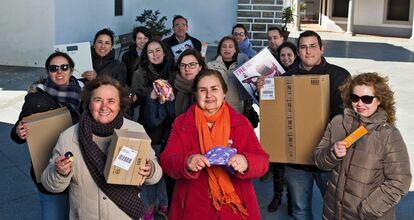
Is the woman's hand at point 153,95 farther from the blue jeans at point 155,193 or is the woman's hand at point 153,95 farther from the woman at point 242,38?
the woman at point 242,38

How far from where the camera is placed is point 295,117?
3.65 metres

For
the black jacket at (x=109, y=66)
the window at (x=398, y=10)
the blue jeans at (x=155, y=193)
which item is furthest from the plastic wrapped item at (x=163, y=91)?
the window at (x=398, y=10)

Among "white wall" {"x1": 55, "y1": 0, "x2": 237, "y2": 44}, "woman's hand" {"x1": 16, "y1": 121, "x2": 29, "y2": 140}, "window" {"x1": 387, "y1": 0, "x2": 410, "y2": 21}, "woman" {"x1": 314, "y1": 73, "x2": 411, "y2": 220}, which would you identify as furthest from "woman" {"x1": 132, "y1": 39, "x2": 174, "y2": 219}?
"window" {"x1": 387, "y1": 0, "x2": 410, "y2": 21}

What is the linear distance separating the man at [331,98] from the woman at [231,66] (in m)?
0.76

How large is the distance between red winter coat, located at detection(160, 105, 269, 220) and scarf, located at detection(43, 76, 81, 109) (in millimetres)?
926

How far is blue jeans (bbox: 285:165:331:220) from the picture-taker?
3.86 meters

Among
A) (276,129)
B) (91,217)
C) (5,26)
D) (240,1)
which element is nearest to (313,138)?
(276,129)

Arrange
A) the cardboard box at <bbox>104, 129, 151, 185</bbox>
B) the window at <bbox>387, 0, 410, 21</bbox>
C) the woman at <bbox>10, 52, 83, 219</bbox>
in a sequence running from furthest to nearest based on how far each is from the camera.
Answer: the window at <bbox>387, 0, 410, 21</bbox> < the woman at <bbox>10, 52, 83, 219</bbox> < the cardboard box at <bbox>104, 129, 151, 185</bbox>

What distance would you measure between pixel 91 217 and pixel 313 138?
5.31 ft

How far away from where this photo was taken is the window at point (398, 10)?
27328 millimetres

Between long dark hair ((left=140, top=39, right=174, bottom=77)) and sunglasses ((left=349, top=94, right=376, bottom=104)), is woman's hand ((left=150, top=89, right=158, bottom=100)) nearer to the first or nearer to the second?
long dark hair ((left=140, top=39, right=174, bottom=77))

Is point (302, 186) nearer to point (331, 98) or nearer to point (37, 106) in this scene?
point (331, 98)

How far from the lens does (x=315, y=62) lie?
12.5 ft

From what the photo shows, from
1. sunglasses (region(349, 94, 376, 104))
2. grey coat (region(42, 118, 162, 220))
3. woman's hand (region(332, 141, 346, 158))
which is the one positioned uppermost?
sunglasses (region(349, 94, 376, 104))
